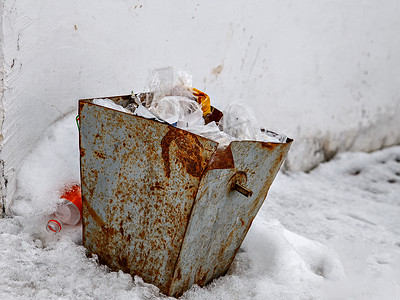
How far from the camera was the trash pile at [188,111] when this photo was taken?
1.45 metres

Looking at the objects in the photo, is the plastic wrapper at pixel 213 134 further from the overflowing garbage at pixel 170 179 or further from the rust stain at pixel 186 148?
the rust stain at pixel 186 148

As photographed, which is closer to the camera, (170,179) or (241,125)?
(170,179)

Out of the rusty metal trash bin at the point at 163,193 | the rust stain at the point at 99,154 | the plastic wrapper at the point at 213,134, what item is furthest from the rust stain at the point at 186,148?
the rust stain at the point at 99,154

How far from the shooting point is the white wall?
1723mm

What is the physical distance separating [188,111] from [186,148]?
300 mm

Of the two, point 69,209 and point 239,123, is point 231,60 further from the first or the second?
point 69,209

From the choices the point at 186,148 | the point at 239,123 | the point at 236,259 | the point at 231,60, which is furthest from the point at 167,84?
the point at 231,60

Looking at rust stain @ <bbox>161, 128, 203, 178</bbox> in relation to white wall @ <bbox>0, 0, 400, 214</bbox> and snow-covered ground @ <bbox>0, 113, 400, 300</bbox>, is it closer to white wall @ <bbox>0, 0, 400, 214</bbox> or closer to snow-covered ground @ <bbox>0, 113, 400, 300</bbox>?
snow-covered ground @ <bbox>0, 113, 400, 300</bbox>

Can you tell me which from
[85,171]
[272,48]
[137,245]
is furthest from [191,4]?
[137,245]

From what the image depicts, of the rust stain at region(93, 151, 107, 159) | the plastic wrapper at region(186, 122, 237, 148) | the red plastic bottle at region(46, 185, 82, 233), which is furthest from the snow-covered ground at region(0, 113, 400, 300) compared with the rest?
the plastic wrapper at region(186, 122, 237, 148)

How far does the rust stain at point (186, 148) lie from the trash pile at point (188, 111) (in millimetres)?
92

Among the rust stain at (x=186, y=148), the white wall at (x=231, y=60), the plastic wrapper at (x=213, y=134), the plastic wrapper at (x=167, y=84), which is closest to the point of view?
the rust stain at (x=186, y=148)

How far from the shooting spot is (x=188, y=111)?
1.57 m

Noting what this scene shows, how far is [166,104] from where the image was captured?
154cm
